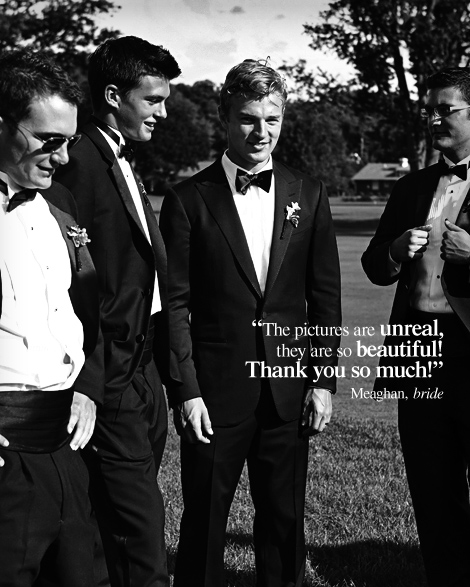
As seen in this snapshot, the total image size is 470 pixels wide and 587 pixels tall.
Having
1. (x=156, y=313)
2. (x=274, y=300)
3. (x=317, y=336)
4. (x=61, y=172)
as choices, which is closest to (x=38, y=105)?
(x=61, y=172)

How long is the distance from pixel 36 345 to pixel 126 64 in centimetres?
146

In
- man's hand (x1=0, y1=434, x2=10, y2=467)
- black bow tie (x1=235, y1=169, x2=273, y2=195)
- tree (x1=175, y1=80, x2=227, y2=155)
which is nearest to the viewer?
man's hand (x1=0, y1=434, x2=10, y2=467)

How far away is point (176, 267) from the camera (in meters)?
4.17

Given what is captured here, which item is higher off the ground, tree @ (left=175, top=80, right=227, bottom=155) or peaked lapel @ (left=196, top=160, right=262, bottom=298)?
tree @ (left=175, top=80, right=227, bottom=155)

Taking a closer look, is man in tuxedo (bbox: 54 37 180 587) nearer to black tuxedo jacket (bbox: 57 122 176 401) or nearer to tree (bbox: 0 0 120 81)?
black tuxedo jacket (bbox: 57 122 176 401)

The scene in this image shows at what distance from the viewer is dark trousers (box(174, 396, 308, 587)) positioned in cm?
422

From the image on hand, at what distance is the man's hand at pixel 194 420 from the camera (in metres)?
4.14

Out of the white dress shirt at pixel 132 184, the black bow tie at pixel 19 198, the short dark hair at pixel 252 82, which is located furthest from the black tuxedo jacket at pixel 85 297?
the short dark hair at pixel 252 82

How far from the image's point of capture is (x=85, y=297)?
329cm

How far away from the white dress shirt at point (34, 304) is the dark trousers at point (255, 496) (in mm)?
1249

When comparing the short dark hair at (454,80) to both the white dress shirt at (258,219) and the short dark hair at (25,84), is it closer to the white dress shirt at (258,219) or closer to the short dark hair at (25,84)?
the white dress shirt at (258,219)

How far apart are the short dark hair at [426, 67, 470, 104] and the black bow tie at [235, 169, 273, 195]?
933 mm

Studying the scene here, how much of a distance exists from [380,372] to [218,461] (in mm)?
985

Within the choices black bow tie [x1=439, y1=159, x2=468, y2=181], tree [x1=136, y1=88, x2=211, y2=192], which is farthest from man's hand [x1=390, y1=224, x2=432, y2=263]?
tree [x1=136, y1=88, x2=211, y2=192]
